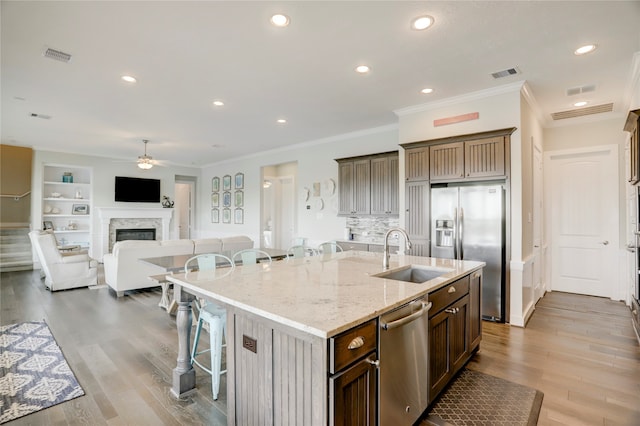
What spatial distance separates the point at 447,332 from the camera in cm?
225

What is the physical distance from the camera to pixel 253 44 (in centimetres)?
292

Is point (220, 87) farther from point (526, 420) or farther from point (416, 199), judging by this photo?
point (526, 420)

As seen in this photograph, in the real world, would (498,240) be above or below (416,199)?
below

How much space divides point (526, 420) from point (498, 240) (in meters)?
2.26

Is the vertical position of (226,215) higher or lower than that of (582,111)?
lower

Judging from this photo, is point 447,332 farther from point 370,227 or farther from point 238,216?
point 238,216

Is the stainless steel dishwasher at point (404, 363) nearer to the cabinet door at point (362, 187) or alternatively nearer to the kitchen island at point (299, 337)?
the kitchen island at point (299, 337)

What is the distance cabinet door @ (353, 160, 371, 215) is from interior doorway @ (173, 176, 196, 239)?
6.75 meters

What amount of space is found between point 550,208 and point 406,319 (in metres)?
5.33

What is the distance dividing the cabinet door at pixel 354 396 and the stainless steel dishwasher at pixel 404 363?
3.2 inches

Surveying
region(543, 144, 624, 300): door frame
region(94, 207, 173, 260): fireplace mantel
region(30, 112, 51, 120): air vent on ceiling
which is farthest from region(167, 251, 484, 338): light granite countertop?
region(94, 207, 173, 260): fireplace mantel

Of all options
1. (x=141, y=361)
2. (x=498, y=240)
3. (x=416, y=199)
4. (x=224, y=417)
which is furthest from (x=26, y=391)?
(x=498, y=240)

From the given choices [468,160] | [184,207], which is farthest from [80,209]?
[468,160]

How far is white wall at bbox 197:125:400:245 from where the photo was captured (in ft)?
19.7
